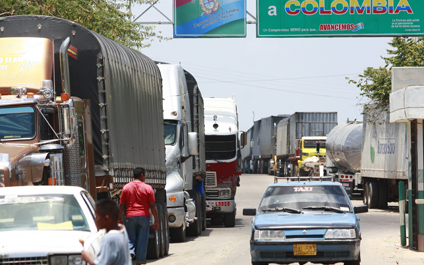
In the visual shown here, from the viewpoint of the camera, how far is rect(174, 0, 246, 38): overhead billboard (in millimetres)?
21469

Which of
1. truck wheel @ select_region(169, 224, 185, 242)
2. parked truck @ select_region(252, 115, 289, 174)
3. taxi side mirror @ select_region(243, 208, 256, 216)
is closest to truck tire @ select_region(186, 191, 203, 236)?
truck wheel @ select_region(169, 224, 185, 242)

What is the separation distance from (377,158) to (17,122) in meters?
21.7

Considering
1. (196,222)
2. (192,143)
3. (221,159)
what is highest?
(192,143)

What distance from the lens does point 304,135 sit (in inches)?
2026

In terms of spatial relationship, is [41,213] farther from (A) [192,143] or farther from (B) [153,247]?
(A) [192,143]

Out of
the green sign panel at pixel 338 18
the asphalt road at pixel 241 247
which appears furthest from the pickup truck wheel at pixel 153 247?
the green sign panel at pixel 338 18

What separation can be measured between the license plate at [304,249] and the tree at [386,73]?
19.4 metres

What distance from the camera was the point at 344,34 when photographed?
21.4 m

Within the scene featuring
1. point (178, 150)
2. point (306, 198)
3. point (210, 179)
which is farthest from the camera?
point (210, 179)

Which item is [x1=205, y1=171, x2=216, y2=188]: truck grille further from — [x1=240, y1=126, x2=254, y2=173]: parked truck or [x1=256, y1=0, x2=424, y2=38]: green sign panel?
[x1=240, y1=126, x2=254, y2=173]: parked truck

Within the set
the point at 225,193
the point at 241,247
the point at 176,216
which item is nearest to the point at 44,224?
the point at 241,247

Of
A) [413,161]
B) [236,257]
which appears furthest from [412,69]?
[236,257]

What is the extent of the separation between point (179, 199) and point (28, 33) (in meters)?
6.29

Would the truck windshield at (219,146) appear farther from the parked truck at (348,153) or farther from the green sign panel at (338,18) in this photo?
the parked truck at (348,153)
